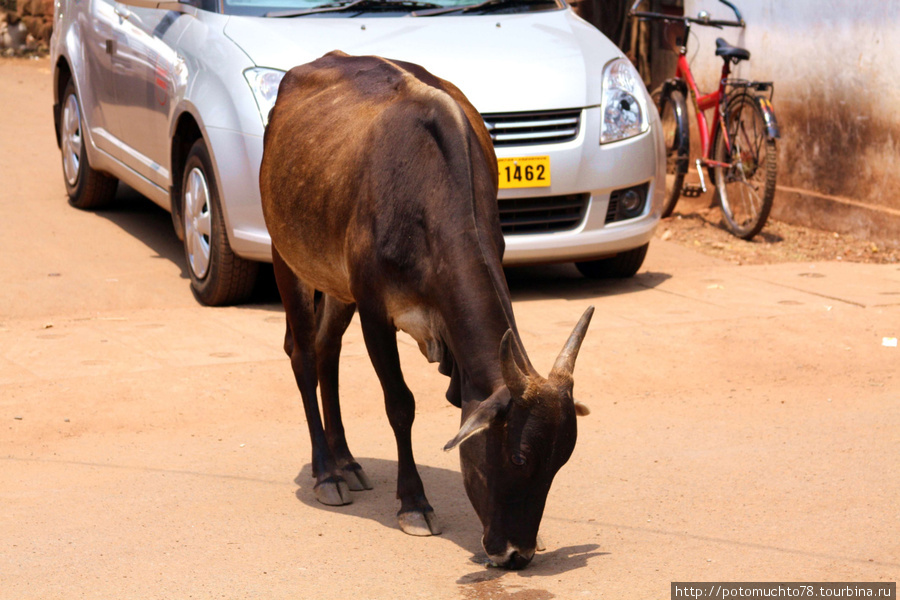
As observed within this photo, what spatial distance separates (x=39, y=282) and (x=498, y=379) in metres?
4.66

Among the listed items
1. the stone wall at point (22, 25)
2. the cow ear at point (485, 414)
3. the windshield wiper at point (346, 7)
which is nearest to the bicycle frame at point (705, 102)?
the windshield wiper at point (346, 7)

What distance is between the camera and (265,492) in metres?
4.45

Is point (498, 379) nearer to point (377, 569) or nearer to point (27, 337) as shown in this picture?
point (377, 569)

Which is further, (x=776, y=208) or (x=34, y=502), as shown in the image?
(x=776, y=208)

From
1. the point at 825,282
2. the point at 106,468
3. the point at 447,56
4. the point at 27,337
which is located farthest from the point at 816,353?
the point at 27,337

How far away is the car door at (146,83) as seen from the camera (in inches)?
292

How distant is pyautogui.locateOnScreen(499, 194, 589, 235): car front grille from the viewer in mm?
7031

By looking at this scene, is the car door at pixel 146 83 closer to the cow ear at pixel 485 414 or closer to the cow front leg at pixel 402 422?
the cow front leg at pixel 402 422

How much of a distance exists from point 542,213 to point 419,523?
3.39 m

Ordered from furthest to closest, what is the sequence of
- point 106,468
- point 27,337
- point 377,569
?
point 27,337, point 106,468, point 377,569

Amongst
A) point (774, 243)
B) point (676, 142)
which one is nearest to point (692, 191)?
point (676, 142)

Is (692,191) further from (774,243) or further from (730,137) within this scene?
(774,243)

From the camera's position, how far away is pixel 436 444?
5.02 metres

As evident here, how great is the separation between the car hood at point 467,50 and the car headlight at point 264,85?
0.05 metres
